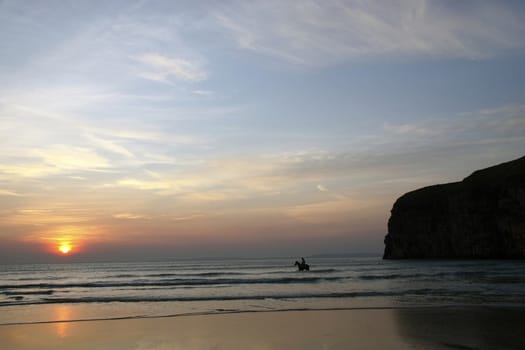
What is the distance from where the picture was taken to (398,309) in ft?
56.7

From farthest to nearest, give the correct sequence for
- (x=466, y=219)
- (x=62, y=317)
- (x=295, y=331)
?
(x=466, y=219)
(x=62, y=317)
(x=295, y=331)

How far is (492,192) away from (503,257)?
1243 centimetres

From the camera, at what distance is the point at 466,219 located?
296ft

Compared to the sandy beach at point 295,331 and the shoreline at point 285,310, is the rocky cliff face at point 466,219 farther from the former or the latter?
the sandy beach at point 295,331

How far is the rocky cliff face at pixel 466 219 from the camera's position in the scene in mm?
77625

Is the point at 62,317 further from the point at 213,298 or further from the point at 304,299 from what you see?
the point at 304,299

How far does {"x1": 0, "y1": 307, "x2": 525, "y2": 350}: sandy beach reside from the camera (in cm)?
1118

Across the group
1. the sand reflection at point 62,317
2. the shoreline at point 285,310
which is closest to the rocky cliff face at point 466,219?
the shoreline at point 285,310

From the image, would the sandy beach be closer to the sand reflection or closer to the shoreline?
the sand reflection

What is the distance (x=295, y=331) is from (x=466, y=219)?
86502 millimetres

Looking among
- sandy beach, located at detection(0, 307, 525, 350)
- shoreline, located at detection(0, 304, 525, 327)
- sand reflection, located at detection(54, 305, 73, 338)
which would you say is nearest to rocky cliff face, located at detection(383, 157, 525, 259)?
shoreline, located at detection(0, 304, 525, 327)

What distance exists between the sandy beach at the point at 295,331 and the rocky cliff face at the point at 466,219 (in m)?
69.9

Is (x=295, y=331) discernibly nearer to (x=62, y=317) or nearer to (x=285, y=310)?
(x=285, y=310)

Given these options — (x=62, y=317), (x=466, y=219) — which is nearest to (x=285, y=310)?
(x=62, y=317)
